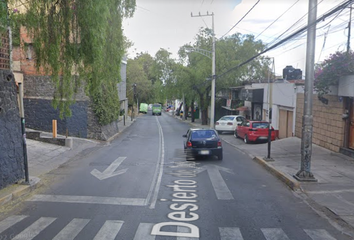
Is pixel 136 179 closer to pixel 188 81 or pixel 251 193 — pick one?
pixel 251 193

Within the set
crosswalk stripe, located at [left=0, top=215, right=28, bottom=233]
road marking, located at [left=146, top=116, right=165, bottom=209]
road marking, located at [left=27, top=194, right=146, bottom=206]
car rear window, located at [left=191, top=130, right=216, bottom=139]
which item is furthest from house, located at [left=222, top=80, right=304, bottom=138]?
crosswalk stripe, located at [left=0, top=215, right=28, bottom=233]

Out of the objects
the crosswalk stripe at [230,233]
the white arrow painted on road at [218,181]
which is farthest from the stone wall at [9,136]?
the crosswalk stripe at [230,233]

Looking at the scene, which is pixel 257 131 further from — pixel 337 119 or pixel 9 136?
pixel 9 136

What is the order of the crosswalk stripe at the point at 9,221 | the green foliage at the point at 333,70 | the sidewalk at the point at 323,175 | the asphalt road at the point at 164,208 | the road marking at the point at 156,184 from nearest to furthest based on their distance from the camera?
1. the asphalt road at the point at 164,208
2. the crosswalk stripe at the point at 9,221
3. the sidewalk at the point at 323,175
4. the road marking at the point at 156,184
5. the green foliage at the point at 333,70

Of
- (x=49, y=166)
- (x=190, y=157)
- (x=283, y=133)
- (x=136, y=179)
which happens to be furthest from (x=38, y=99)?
(x=283, y=133)

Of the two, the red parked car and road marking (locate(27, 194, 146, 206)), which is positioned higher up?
the red parked car

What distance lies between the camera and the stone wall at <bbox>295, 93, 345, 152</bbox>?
15758mm

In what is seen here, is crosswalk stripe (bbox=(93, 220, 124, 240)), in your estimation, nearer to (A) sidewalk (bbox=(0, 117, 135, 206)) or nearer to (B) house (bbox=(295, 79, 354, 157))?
(A) sidewalk (bbox=(0, 117, 135, 206))

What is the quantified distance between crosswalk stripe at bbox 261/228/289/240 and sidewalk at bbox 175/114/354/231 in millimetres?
1645

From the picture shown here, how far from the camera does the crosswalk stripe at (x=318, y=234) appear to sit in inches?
254

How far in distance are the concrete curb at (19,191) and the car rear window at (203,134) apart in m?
7.15

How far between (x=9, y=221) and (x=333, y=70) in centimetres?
1363

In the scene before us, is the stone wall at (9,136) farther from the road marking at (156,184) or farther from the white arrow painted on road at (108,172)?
the road marking at (156,184)

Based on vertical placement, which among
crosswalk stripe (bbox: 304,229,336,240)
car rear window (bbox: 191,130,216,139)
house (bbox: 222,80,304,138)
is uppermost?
house (bbox: 222,80,304,138)
